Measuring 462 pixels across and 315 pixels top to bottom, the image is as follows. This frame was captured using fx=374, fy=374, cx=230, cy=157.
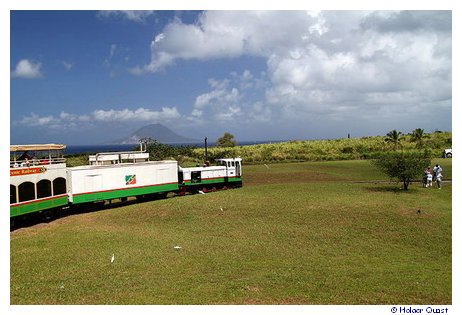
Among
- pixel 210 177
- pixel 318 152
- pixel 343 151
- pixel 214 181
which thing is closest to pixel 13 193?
pixel 210 177

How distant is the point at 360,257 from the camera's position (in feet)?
51.9

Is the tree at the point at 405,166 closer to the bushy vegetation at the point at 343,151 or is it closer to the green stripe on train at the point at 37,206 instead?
the green stripe on train at the point at 37,206

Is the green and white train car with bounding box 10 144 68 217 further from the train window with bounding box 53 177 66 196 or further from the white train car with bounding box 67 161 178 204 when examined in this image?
the white train car with bounding box 67 161 178 204

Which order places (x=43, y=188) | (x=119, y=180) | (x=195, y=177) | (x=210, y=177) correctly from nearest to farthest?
(x=43, y=188) < (x=119, y=180) < (x=195, y=177) < (x=210, y=177)

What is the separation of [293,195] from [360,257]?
1237cm

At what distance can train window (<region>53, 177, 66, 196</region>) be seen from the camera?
24.9 metres

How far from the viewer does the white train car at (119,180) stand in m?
26.2

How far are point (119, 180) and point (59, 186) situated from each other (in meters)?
4.54

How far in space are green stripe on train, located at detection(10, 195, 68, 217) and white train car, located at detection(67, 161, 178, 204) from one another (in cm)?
88

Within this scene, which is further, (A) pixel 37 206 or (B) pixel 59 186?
(B) pixel 59 186

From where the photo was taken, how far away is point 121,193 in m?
28.7

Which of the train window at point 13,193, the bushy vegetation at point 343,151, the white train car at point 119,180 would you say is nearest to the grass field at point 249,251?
the white train car at point 119,180

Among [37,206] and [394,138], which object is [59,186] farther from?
[394,138]

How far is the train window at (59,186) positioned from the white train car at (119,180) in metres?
0.39
